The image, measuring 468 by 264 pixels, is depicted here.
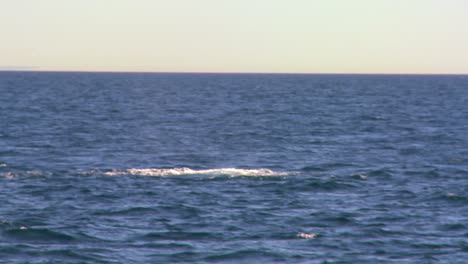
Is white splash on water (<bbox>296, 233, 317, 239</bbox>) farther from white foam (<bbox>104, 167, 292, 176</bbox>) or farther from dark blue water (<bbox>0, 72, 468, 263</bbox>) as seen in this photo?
white foam (<bbox>104, 167, 292, 176</bbox>)

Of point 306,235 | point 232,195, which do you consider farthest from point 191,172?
point 306,235

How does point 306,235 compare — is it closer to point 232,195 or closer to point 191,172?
point 232,195

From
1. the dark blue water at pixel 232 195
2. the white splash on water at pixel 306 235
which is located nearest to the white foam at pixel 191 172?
the dark blue water at pixel 232 195

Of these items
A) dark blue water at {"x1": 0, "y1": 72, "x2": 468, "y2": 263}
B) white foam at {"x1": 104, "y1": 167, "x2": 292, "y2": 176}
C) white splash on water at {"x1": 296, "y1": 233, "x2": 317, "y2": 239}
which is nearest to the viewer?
dark blue water at {"x1": 0, "y1": 72, "x2": 468, "y2": 263}

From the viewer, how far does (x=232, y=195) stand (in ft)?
145

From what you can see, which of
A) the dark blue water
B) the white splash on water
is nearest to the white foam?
the dark blue water

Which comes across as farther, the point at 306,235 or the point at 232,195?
the point at 232,195

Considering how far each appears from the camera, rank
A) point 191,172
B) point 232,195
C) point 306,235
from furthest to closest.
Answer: point 191,172
point 232,195
point 306,235

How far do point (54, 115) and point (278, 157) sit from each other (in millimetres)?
51051

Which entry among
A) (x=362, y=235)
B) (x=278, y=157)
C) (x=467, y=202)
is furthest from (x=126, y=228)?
(x=278, y=157)

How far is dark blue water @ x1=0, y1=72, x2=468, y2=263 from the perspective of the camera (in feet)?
108

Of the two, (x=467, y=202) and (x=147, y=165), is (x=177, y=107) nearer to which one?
(x=147, y=165)

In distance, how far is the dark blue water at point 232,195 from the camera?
32781mm

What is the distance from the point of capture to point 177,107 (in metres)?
134
